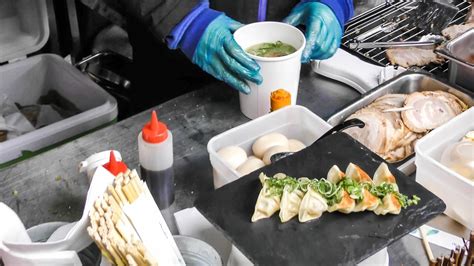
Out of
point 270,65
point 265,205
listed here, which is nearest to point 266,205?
point 265,205

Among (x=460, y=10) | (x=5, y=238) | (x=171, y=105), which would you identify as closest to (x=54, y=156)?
(x=171, y=105)

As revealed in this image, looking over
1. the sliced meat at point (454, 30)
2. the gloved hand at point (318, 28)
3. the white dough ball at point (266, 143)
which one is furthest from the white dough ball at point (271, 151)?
the sliced meat at point (454, 30)

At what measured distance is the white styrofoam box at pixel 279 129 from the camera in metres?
1.23

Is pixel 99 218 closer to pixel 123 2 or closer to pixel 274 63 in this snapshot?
pixel 274 63

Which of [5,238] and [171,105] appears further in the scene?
[171,105]

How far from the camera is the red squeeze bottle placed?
110cm

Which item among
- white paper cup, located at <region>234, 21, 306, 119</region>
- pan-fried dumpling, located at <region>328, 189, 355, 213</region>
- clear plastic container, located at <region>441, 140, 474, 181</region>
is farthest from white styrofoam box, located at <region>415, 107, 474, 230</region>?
white paper cup, located at <region>234, 21, 306, 119</region>

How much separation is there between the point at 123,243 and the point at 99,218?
57mm

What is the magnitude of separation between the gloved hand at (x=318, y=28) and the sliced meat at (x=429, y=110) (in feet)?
0.83

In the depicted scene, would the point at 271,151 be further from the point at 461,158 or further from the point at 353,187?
the point at 461,158

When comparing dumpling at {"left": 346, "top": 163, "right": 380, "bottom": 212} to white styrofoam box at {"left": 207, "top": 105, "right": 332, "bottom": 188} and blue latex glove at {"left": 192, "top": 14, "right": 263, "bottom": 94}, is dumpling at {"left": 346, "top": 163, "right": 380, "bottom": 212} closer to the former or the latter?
white styrofoam box at {"left": 207, "top": 105, "right": 332, "bottom": 188}

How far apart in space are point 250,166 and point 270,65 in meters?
0.28

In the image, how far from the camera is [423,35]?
173cm

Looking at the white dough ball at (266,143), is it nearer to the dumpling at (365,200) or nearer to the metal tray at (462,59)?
the dumpling at (365,200)
